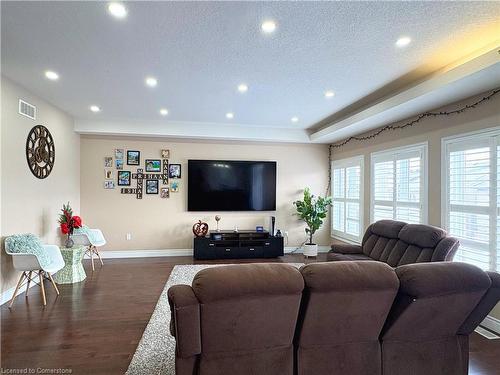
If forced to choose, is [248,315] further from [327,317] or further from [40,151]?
[40,151]

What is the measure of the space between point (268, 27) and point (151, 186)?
4.69 meters

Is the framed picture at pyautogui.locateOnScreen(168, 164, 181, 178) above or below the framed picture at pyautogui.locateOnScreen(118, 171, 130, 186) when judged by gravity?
above

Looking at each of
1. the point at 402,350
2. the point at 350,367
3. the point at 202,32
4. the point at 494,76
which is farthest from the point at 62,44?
the point at 494,76

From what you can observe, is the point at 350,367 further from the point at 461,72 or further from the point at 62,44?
the point at 62,44

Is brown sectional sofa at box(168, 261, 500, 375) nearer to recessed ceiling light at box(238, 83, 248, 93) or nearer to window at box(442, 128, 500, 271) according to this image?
window at box(442, 128, 500, 271)

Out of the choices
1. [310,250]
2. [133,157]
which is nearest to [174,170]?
[133,157]

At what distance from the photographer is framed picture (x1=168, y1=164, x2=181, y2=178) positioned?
643 cm

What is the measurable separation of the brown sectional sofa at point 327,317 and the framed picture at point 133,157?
5068 mm

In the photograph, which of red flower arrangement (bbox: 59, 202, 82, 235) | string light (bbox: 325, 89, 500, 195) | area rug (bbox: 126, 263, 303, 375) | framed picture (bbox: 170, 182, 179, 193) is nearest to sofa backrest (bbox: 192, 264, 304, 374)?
area rug (bbox: 126, 263, 303, 375)

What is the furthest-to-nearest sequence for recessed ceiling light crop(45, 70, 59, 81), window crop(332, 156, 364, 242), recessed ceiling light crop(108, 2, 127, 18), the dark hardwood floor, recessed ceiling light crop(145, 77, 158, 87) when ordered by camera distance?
1. window crop(332, 156, 364, 242)
2. recessed ceiling light crop(145, 77, 158, 87)
3. recessed ceiling light crop(45, 70, 59, 81)
4. the dark hardwood floor
5. recessed ceiling light crop(108, 2, 127, 18)

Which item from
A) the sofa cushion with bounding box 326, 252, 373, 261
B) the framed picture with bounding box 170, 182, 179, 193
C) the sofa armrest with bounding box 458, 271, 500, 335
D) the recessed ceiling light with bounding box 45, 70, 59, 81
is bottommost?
the sofa cushion with bounding box 326, 252, 373, 261

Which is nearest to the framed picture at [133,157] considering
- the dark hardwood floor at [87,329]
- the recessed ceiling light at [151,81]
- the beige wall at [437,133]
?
the dark hardwood floor at [87,329]

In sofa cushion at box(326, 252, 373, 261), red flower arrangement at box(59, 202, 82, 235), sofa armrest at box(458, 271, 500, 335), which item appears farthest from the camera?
red flower arrangement at box(59, 202, 82, 235)

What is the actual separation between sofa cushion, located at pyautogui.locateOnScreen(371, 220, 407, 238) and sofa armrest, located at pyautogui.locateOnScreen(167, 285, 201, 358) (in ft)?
10.8
